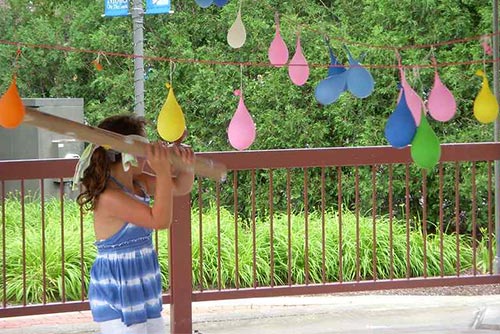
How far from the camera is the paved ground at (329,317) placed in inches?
221

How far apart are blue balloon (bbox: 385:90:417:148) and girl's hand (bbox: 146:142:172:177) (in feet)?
3.72

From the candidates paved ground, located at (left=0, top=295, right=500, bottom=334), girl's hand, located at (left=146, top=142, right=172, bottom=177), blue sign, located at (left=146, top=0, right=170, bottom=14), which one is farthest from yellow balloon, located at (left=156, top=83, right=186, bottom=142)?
blue sign, located at (left=146, top=0, right=170, bottom=14)

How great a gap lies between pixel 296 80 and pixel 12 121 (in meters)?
2.01

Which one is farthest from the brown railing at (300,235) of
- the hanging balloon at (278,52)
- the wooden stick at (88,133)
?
the wooden stick at (88,133)

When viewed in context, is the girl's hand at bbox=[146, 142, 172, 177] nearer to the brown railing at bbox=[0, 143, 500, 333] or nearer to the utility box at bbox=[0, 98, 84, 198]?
the brown railing at bbox=[0, 143, 500, 333]

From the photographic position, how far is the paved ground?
561 cm

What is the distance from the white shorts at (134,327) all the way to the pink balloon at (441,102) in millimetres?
1711

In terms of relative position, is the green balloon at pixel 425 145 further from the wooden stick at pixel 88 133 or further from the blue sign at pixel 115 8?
the blue sign at pixel 115 8

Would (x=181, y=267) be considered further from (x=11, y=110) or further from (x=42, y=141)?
(x=42, y=141)

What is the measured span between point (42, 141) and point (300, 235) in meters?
5.03

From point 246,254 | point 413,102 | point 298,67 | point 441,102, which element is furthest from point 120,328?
point 246,254

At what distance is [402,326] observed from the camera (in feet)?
18.5

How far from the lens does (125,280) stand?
325cm

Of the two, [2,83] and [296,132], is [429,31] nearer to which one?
[296,132]
